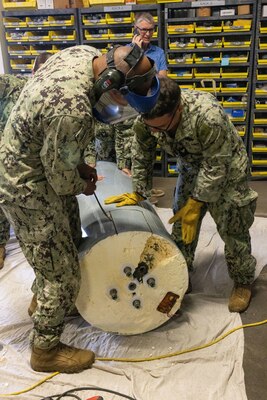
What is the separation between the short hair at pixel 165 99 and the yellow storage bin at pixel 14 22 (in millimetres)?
3116

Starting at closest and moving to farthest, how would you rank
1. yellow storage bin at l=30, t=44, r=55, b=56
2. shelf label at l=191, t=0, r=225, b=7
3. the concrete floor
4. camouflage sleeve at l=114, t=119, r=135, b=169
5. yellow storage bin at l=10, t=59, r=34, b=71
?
the concrete floor → camouflage sleeve at l=114, t=119, r=135, b=169 → shelf label at l=191, t=0, r=225, b=7 → yellow storage bin at l=30, t=44, r=55, b=56 → yellow storage bin at l=10, t=59, r=34, b=71

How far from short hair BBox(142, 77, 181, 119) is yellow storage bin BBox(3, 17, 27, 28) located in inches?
123

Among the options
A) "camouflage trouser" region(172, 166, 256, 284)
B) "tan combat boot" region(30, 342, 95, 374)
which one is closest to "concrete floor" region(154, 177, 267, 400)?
"camouflage trouser" region(172, 166, 256, 284)

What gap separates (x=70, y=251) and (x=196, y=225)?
0.69 m

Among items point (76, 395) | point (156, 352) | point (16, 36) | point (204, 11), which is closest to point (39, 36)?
point (16, 36)

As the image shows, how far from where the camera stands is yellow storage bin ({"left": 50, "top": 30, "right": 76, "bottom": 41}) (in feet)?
13.1

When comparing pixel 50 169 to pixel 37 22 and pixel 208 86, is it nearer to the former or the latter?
pixel 208 86

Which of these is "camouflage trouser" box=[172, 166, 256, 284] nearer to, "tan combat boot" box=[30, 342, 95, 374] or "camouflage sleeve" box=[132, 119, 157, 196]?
"camouflage sleeve" box=[132, 119, 157, 196]

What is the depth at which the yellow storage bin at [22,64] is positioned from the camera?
168 inches

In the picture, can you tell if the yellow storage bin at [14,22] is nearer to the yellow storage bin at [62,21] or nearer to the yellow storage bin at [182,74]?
the yellow storage bin at [62,21]

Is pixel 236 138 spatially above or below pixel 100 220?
above

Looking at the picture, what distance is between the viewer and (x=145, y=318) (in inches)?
73.9

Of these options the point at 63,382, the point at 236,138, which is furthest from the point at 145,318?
the point at 236,138

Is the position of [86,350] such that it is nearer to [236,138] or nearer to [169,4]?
[236,138]
